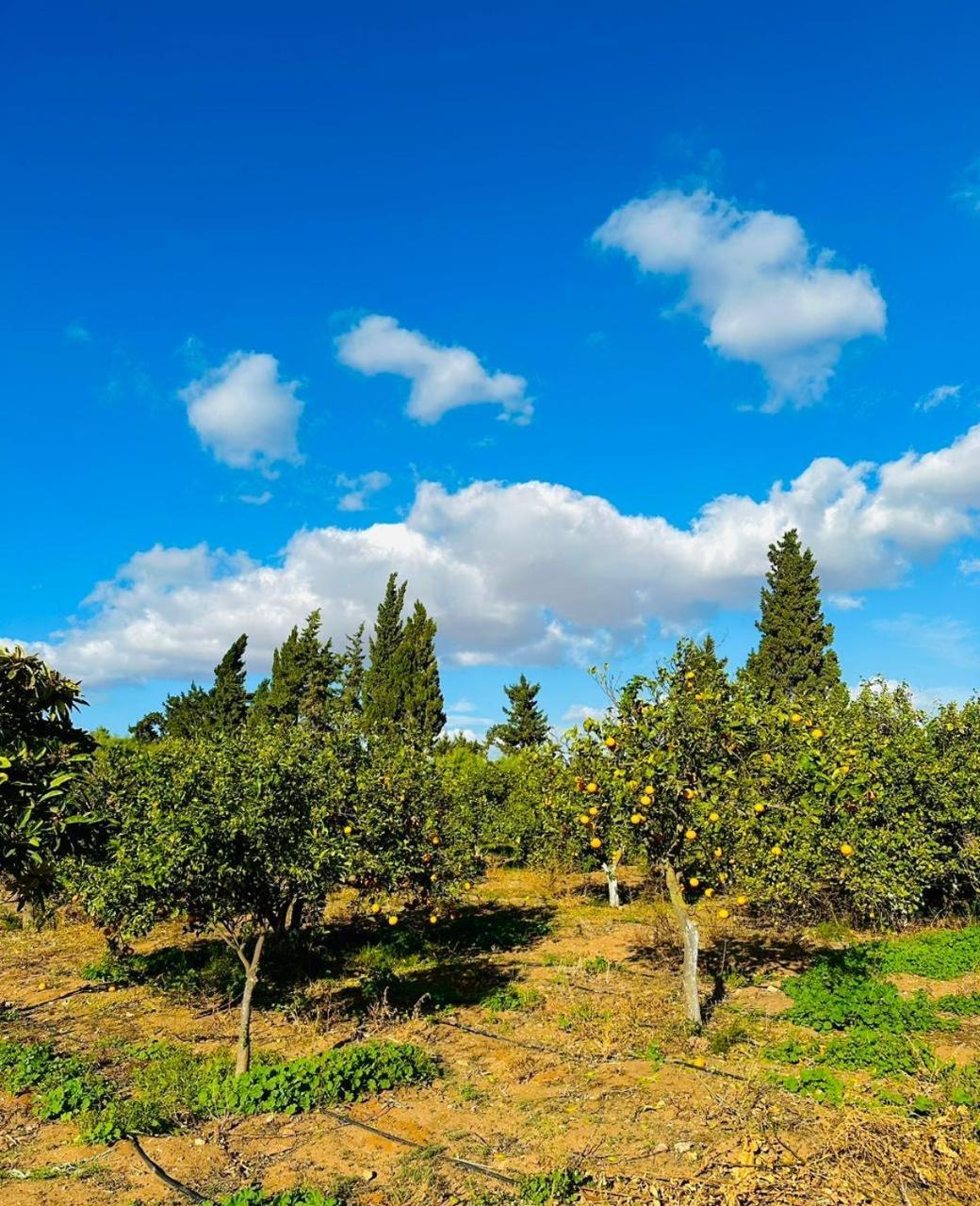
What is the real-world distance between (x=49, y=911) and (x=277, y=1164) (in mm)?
18068

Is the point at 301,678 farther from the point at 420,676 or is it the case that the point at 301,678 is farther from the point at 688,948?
the point at 688,948

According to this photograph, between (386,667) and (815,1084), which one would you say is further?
(386,667)

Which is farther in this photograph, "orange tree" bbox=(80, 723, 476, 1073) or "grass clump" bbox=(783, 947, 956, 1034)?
"grass clump" bbox=(783, 947, 956, 1034)

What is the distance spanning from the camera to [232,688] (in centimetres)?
Result: 6356

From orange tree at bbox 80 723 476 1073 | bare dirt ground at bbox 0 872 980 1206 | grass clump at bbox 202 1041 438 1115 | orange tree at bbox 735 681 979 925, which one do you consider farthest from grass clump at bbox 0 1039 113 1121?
orange tree at bbox 735 681 979 925

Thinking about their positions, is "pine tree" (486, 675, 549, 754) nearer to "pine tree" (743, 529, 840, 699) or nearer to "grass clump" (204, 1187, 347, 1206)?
"pine tree" (743, 529, 840, 699)

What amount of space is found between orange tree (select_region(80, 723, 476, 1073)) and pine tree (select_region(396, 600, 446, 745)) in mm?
40382

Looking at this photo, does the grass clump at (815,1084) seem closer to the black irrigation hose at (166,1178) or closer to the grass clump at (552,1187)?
the grass clump at (552,1187)

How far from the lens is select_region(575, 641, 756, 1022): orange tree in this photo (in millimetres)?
13344

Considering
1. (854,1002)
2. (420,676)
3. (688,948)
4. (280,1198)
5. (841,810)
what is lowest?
(280,1198)

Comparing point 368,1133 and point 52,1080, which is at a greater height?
point 368,1133

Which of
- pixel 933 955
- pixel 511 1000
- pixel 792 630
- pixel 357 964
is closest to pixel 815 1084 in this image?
pixel 511 1000

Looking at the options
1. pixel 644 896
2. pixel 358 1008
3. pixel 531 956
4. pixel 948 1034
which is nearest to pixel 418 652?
pixel 644 896

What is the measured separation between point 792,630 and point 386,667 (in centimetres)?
2997
